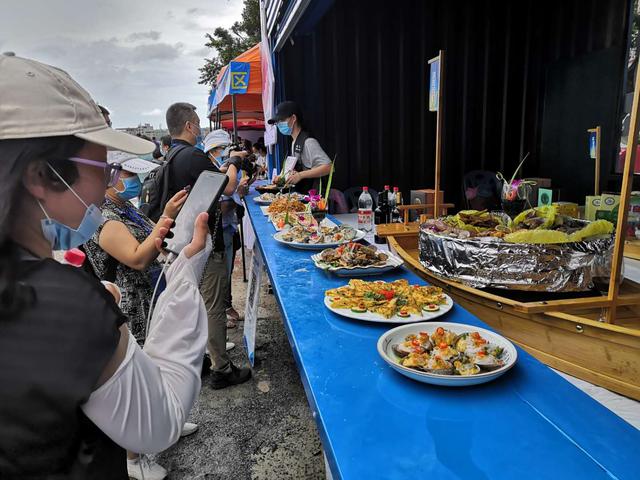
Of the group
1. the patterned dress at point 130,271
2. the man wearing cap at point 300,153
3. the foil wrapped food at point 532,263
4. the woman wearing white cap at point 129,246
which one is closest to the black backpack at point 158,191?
the woman wearing white cap at point 129,246

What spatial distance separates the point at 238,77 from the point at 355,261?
5.48 meters

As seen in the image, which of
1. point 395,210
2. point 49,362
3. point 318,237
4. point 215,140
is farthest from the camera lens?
point 215,140

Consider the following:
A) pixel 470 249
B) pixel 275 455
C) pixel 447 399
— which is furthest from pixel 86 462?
pixel 275 455

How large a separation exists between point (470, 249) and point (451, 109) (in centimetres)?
511

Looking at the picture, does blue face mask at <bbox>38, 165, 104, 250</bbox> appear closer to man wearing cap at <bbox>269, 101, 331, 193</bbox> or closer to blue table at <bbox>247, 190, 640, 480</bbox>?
blue table at <bbox>247, 190, 640, 480</bbox>

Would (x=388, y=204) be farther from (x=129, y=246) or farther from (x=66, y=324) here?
(x=66, y=324)

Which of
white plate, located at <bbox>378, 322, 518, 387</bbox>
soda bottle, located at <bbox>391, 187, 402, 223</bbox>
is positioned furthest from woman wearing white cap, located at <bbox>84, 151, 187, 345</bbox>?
soda bottle, located at <bbox>391, 187, 402, 223</bbox>

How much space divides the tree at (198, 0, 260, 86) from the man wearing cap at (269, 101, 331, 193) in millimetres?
21671

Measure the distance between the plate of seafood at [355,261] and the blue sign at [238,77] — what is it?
16.5 feet

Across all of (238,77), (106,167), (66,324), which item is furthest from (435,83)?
(238,77)

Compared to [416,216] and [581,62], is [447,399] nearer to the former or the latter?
[416,216]

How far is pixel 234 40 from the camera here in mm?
25984

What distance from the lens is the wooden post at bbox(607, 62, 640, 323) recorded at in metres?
1.44

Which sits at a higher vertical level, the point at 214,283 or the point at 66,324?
the point at 66,324
